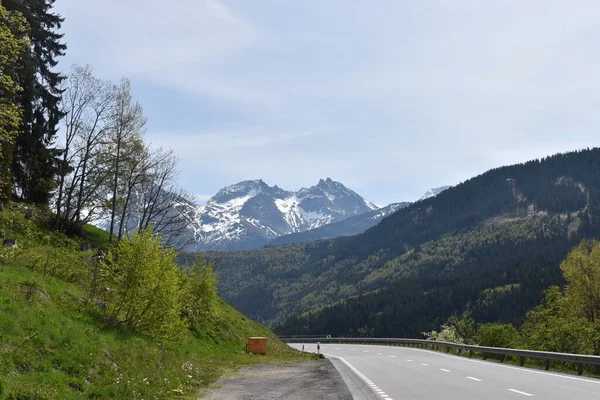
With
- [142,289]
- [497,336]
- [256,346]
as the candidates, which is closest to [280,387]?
[142,289]

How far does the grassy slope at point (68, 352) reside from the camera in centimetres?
1099

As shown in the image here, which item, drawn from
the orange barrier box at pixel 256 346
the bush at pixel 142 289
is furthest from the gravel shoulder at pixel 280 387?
the orange barrier box at pixel 256 346

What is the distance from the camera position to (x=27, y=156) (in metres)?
37.2

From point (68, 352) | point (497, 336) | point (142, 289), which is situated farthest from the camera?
point (497, 336)

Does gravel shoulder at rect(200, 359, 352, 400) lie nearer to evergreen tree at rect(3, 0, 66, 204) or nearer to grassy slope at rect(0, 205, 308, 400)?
grassy slope at rect(0, 205, 308, 400)

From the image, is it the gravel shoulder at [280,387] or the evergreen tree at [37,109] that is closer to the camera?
the gravel shoulder at [280,387]

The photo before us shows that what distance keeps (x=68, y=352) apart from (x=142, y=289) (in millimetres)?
6328

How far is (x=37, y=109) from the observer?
132 ft

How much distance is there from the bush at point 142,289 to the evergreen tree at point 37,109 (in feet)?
66.8

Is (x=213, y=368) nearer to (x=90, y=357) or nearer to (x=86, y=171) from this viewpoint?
(x=90, y=357)

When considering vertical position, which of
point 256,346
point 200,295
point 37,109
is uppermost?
point 37,109

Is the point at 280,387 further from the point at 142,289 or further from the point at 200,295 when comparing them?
the point at 200,295

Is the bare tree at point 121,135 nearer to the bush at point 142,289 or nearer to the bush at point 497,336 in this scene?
the bush at point 142,289

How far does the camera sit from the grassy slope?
1099 centimetres
